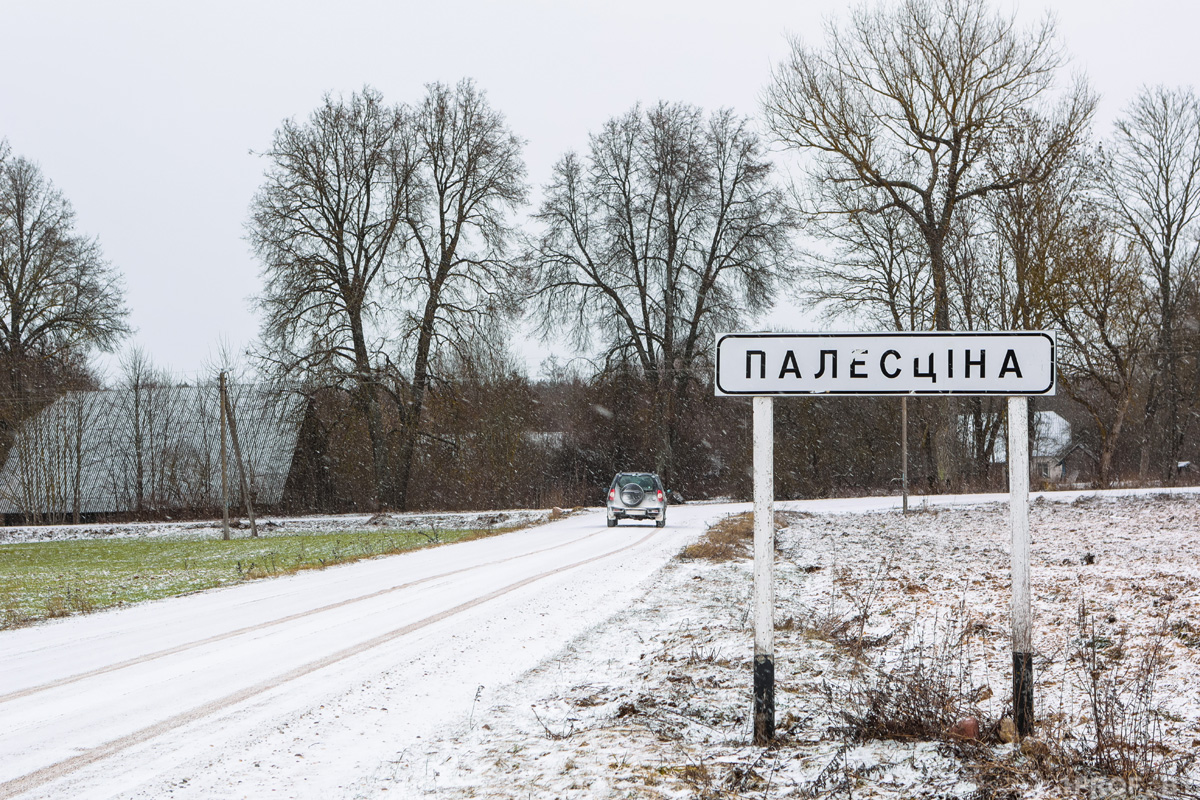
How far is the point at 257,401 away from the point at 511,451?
12465 mm

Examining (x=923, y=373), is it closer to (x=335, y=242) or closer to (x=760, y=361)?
(x=760, y=361)

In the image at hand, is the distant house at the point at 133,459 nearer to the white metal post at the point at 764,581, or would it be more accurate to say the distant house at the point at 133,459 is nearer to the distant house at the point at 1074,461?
the white metal post at the point at 764,581

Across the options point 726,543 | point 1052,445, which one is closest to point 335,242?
point 726,543

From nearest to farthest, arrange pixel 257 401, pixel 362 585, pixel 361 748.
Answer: pixel 361 748
pixel 362 585
pixel 257 401

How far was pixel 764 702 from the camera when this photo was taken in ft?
15.8

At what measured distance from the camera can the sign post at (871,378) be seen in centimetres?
472

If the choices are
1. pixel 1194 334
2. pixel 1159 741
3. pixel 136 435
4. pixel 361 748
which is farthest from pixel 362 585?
pixel 1194 334

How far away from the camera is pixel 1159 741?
438cm

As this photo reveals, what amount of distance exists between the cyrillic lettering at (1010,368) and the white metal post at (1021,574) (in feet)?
0.45

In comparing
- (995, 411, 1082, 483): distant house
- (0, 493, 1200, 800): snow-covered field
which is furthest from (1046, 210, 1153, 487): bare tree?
(995, 411, 1082, 483): distant house

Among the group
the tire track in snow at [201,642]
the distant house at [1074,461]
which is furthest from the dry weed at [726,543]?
the distant house at [1074,461]

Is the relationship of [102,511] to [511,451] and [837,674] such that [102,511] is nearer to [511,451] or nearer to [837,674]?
[511,451]

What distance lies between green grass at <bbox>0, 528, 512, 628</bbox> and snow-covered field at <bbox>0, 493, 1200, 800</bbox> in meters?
1.36

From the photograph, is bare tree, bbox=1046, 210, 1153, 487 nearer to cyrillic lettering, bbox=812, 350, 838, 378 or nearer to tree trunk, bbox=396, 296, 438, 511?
tree trunk, bbox=396, 296, 438, 511
